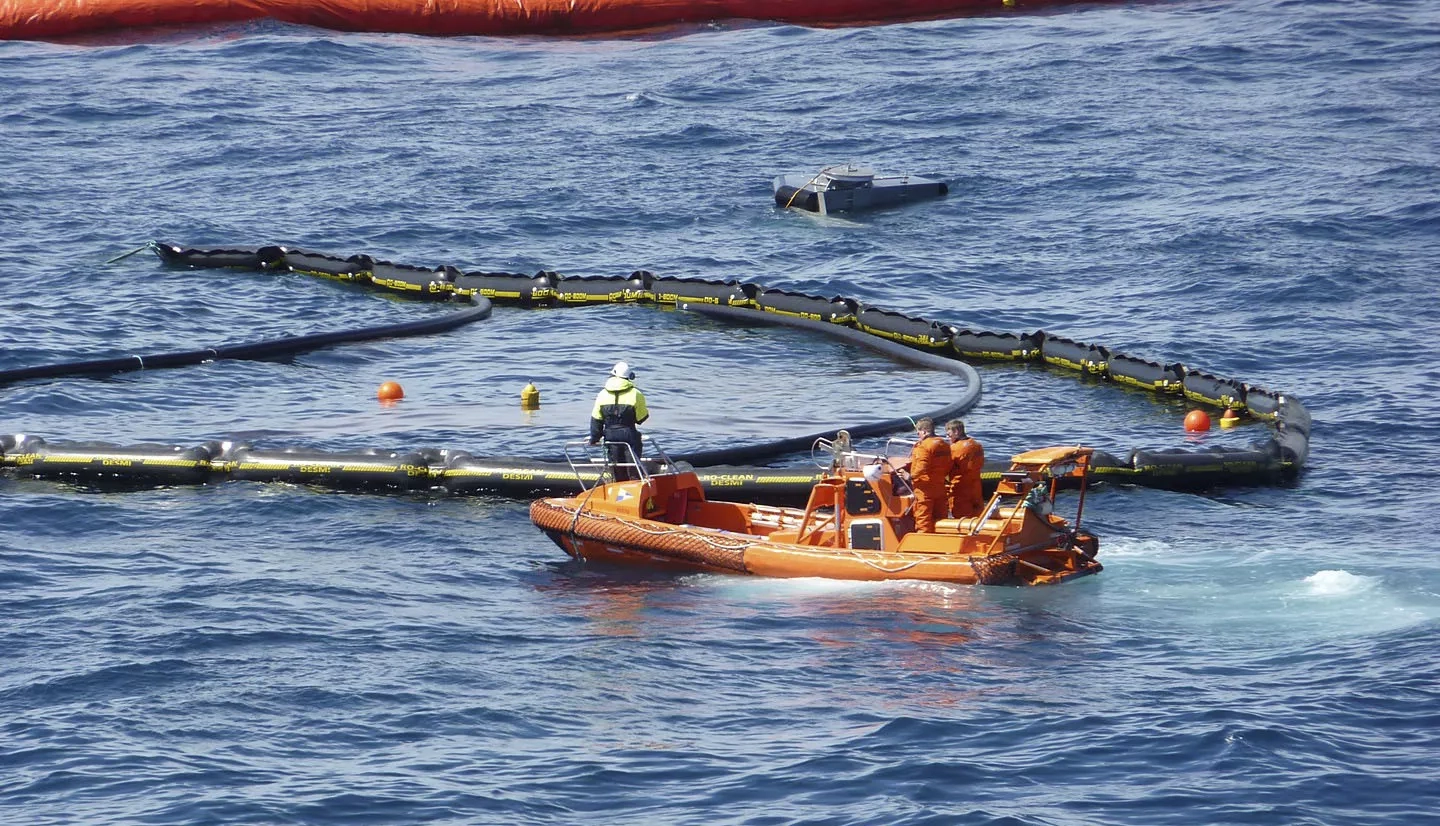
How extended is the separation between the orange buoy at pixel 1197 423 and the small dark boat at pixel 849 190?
22.2 m

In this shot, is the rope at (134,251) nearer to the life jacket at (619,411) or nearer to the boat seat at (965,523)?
the life jacket at (619,411)

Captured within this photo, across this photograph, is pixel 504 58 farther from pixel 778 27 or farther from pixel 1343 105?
pixel 1343 105

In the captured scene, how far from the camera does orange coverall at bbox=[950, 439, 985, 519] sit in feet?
80.1

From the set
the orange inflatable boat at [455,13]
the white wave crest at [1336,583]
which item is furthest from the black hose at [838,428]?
the orange inflatable boat at [455,13]

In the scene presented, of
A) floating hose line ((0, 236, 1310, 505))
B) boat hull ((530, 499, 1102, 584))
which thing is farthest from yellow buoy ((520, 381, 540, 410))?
boat hull ((530, 499, 1102, 584))

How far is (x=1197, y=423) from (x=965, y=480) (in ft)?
34.7

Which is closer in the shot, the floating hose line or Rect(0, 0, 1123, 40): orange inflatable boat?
the floating hose line

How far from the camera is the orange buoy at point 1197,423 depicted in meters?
33.4

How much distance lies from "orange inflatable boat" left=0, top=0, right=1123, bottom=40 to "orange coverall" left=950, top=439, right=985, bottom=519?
56.8 metres

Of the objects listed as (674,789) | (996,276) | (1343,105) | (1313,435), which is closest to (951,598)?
(674,789)

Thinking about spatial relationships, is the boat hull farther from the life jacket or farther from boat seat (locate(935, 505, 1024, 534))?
the life jacket

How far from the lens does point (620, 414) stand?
85.4 feet

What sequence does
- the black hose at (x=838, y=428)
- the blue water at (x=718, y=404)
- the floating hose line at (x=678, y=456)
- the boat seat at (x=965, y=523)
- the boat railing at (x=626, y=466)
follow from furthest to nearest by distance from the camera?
1. the black hose at (x=838, y=428)
2. the floating hose line at (x=678, y=456)
3. the boat railing at (x=626, y=466)
4. the boat seat at (x=965, y=523)
5. the blue water at (x=718, y=404)

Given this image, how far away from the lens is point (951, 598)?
2355 centimetres
